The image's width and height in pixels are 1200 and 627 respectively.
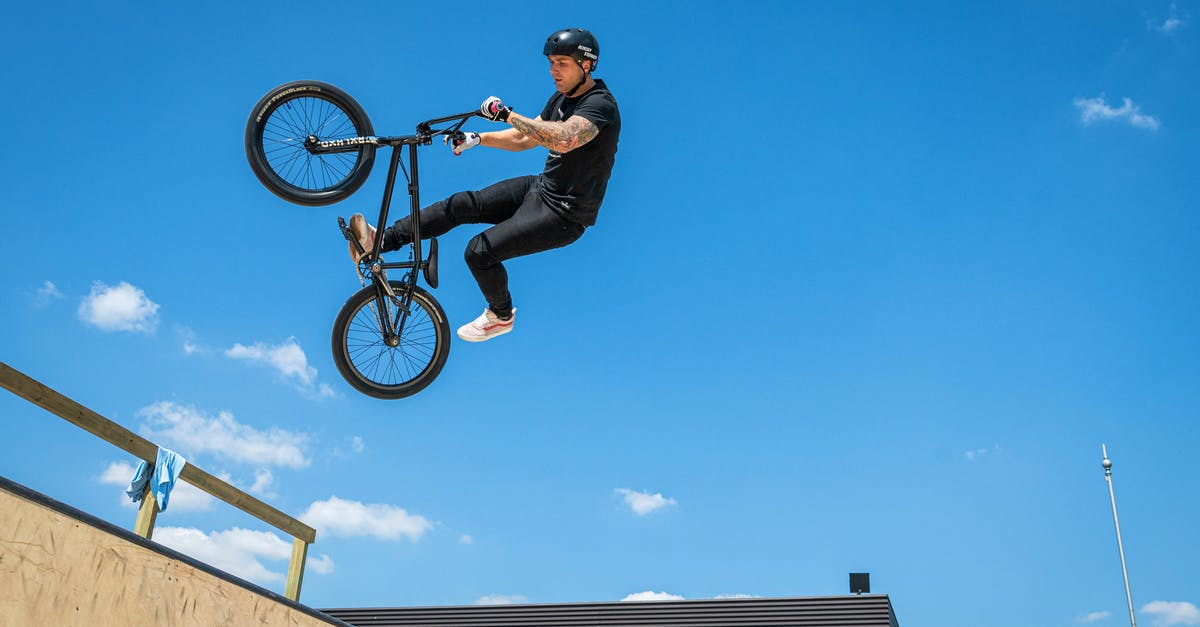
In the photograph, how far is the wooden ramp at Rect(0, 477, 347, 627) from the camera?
4703mm

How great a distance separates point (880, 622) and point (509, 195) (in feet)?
39.4

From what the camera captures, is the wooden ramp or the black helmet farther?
the black helmet

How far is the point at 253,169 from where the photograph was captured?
688 centimetres

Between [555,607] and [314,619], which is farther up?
[555,607]

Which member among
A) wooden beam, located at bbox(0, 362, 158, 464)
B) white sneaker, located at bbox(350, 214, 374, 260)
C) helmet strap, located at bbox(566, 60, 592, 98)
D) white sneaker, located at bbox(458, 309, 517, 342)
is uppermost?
helmet strap, located at bbox(566, 60, 592, 98)

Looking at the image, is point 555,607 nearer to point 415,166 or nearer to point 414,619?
point 414,619

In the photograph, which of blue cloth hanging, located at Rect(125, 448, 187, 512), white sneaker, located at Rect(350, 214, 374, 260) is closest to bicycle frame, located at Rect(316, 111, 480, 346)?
white sneaker, located at Rect(350, 214, 374, 260)

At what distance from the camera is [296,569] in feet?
27.8

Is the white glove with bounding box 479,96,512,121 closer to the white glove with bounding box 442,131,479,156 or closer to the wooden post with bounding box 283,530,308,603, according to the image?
the white glove with bounding box 442,131,479,156

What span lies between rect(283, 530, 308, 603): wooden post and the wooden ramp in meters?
2.04

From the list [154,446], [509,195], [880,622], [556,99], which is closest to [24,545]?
[154,446]

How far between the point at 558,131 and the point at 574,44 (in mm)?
572

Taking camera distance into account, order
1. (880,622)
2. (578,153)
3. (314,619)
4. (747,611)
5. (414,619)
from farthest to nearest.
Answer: (414,619) < (747,611) < (880,622) < (314,619) < (578,153)

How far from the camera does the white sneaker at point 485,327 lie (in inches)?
282
